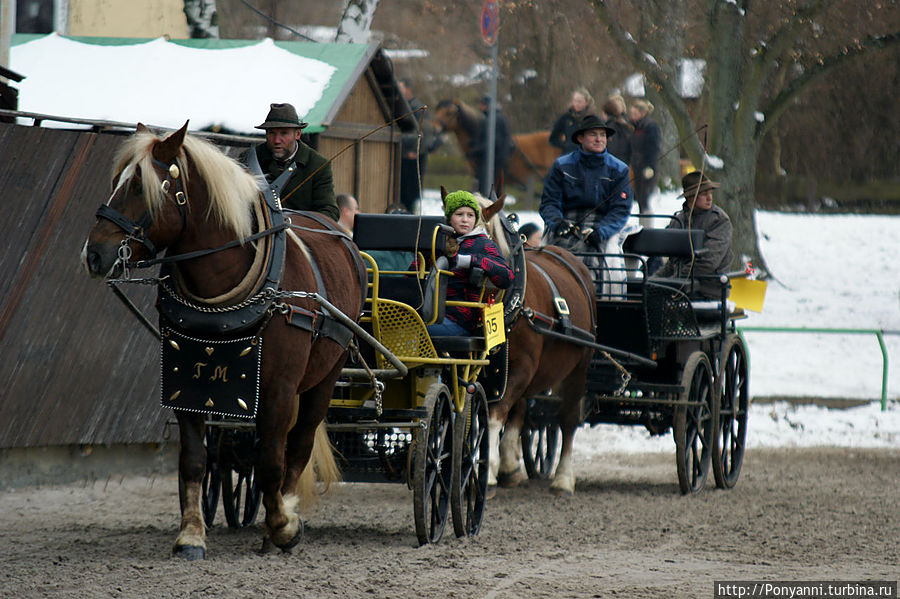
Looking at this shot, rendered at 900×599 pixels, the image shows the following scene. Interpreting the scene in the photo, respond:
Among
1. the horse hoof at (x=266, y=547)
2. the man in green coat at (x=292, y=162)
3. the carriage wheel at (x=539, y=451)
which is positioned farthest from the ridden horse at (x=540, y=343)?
the horse hoof at (x=266, y=547)

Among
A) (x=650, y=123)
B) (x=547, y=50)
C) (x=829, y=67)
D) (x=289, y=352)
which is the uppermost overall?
(x=547, y=50)

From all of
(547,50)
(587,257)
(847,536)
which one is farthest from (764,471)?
(547,50)

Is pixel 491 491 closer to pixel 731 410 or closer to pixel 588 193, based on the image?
pixel 731 410

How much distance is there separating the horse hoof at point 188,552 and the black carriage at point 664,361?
3674mm

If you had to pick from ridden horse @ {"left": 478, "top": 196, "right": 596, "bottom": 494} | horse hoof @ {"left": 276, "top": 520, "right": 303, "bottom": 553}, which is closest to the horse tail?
horse hoof @ {"left": 276, "top": 520, "right": 303, "bottom": 553}

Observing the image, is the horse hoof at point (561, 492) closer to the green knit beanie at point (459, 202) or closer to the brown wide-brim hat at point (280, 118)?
the green knit beanie at point (459, 202)

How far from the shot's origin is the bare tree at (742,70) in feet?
61.2

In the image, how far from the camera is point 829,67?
19219mm

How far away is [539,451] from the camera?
10203mm

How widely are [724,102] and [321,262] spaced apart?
47.1ft

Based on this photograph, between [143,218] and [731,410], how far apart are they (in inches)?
230

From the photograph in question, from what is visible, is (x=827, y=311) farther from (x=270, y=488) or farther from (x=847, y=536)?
(x=270, y=488)

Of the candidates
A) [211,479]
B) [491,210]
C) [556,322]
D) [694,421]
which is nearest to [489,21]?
[694,421]

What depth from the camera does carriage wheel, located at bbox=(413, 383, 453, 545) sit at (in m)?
6.50
